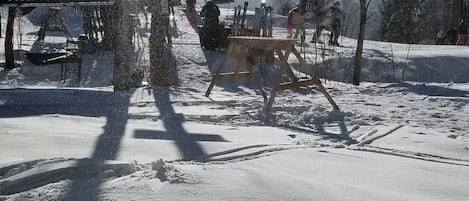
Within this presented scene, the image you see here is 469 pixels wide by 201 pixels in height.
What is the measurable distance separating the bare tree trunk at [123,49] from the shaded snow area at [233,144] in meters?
0.43

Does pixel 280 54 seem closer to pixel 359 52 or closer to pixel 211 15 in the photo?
pixel 359 52

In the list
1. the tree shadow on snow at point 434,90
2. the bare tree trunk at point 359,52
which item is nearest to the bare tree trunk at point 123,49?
the tree shadow on snow at point 434,90

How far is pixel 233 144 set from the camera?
18.7 feet

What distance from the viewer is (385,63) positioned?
61.7 ft

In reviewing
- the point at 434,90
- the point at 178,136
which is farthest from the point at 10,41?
the point at 178,136

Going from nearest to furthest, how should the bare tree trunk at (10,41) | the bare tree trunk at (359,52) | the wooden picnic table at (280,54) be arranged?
1. the wooden picnic table at (280,54)
2. the bare tree trunk at (359,52)
3. the bare tree trunk at (10,41)

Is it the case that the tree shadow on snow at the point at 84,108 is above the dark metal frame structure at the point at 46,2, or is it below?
below

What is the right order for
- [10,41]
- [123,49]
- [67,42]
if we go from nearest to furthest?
[123,49] → [10,41] → [67,42]

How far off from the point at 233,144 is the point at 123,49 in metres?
5.26

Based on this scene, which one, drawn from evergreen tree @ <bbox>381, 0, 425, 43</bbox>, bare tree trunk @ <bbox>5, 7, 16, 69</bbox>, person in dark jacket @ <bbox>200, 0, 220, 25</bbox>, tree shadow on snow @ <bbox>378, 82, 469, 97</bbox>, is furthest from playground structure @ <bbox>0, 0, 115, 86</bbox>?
evergreen tree @ <bbox>381, 0, 425, 43</bbox>

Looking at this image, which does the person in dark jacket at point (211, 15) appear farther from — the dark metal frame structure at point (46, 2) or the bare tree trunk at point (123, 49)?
the dark metal frame structure at point (46, 2)

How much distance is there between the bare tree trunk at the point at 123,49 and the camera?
10.3m

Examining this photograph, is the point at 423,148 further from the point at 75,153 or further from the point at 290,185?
the point at 75,153

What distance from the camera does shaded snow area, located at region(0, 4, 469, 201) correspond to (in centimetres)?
408
